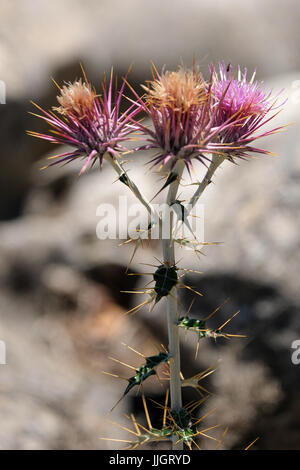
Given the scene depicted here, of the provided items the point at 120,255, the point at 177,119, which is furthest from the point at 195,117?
the point at 120,255

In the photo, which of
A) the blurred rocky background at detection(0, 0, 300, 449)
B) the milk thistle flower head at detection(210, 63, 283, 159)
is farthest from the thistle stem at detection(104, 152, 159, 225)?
the blurred rocky background at detection(0, 0, 300, 449)

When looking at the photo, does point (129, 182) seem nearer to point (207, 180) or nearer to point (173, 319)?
point (207, 180)

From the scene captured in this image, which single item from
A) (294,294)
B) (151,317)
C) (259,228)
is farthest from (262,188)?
(151,317)

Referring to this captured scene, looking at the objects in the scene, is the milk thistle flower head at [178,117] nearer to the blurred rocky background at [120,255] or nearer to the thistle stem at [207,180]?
the thistle stem at [207,180]

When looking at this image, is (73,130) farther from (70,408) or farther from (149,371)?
(70,408)
